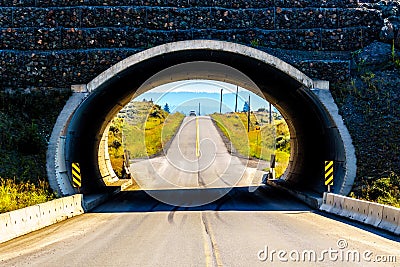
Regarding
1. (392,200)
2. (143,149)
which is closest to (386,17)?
(392,200)

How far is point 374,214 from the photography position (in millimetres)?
15258

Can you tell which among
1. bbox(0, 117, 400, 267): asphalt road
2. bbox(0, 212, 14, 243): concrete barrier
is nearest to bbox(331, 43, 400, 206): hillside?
bbox(0, 117, 400, 267): asphalt road

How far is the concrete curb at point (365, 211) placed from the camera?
14070 millimetres

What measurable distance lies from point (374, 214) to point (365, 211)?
2.08ft

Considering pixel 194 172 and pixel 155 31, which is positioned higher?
pixel 155 31

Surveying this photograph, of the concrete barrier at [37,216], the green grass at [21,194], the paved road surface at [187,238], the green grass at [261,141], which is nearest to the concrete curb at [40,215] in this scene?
the concrete barrier at [37,216]

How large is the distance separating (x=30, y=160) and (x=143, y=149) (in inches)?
1675

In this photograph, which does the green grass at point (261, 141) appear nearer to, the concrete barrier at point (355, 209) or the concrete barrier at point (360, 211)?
the concrete barrier at point (355, 209)

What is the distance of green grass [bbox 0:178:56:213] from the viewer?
1653cm

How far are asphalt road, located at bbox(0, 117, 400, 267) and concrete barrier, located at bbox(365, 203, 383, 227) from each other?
39 cm

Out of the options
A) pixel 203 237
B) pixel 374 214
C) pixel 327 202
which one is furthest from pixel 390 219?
pixel 327 202

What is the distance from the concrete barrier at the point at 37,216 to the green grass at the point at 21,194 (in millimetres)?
702

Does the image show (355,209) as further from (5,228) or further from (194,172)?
(194,172)

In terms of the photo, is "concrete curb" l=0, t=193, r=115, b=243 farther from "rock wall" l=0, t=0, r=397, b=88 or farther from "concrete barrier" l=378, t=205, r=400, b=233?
"concrete barrier" l=378, t=205, r=400, b=233
